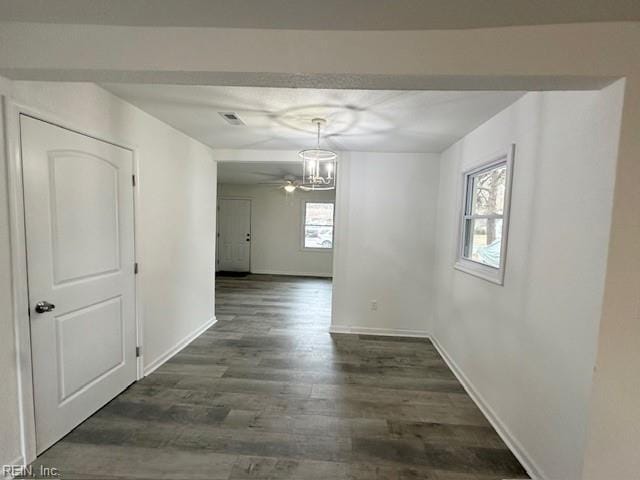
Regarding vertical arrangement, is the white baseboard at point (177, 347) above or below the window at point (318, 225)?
below

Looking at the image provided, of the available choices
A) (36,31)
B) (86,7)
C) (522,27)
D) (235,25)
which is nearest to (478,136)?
(522,27)

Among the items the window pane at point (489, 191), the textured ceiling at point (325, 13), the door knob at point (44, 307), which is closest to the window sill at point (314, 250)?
the window pane at point (489, 191)

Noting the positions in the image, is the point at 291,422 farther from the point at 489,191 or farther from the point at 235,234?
the point at 235,234

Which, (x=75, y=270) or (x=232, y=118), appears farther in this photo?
(x=232, y=118)

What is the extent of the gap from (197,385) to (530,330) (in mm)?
2611

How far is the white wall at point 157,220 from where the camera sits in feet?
5.12

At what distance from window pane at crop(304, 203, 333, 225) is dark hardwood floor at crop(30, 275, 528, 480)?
458 cm

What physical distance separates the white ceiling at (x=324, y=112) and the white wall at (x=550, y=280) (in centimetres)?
37

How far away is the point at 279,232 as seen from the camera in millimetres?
7715

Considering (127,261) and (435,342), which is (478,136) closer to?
(435,342)

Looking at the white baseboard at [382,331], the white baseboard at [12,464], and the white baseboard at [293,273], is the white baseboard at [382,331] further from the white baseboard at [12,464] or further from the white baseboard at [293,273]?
the white baseboard at [293,273]

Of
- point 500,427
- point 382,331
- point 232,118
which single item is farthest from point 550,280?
point 232,118

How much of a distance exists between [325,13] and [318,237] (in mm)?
6581

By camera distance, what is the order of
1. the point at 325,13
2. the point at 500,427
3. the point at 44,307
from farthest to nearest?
the point at 500,427
the point at 44,307
the point at 325,13
